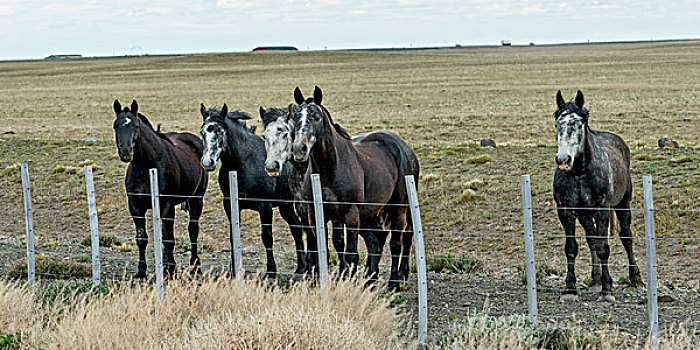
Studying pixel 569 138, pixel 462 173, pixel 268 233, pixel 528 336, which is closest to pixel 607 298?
pixel 569 138

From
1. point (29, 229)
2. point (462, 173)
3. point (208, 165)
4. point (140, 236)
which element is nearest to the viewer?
point (208, 165)

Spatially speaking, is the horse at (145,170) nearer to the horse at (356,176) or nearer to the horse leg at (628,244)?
the horse at (356,176)

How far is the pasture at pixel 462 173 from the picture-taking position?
388 inches

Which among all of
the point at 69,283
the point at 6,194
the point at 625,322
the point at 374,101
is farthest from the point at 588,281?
the point at 374,101

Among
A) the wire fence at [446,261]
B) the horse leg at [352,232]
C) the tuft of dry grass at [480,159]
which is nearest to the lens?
the wire fence at [446,261]

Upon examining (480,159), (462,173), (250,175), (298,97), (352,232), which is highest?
(298,97)

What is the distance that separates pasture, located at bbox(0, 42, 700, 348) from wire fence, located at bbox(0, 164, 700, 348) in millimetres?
42

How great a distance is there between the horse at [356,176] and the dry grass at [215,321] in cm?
138

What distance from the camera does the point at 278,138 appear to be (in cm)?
868

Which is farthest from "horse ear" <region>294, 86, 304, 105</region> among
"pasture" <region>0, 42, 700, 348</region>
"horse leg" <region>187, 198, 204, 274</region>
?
"horse leg" <region>187, 198, 204, 274</region>

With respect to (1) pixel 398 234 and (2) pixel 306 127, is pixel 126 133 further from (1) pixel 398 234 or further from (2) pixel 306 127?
(1) pixel 398 234

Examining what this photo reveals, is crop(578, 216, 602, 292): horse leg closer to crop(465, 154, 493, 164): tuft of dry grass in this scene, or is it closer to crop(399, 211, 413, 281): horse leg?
crop(399, 211, 413, 281): horse leg

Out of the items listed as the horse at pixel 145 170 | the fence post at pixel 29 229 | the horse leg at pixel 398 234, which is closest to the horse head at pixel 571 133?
the horse leg at pixel 398 234

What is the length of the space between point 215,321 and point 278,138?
291 centimetres
